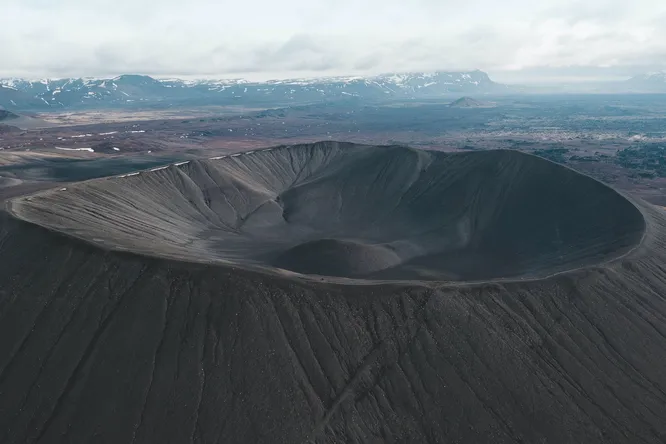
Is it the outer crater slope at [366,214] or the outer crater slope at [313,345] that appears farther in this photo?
the outer crater slope at [366,214]

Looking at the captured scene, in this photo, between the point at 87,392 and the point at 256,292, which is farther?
the point at 256,292

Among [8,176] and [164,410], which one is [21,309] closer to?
[164,410]

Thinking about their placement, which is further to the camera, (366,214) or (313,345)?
(366,214)

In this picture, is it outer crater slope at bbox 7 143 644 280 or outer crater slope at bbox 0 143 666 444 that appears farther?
outer crater slope at bbox 7 143 644 280

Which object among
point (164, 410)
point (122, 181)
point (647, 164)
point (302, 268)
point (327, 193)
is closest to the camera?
point (164, 410)

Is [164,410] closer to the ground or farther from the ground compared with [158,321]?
closer to the ground

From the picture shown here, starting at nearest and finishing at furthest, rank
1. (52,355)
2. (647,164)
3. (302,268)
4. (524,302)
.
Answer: (52,355) < (524,302) < (302,268) < (647,164)

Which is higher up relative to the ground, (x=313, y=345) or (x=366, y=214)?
(x=313, y=345)

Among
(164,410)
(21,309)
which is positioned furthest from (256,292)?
(21,309)
